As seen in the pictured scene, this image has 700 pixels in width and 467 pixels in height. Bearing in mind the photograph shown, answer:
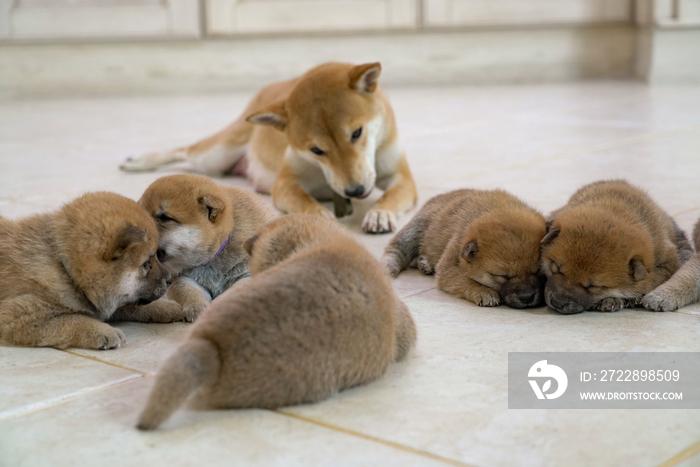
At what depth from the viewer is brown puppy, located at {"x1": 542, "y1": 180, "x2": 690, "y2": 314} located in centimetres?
242

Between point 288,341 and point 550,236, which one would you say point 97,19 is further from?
point 288,341

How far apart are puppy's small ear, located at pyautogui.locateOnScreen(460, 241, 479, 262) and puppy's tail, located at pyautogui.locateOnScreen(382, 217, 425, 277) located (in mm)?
453

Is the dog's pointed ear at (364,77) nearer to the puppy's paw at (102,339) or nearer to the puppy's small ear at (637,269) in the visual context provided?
the puppy's small ear at (637,269)

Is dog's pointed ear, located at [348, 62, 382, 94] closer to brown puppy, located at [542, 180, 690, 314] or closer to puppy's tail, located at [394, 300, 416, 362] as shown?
brown puppy, located at [542, 180, 690, 314]

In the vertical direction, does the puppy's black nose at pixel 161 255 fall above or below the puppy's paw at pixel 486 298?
above

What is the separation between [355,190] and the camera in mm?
3805

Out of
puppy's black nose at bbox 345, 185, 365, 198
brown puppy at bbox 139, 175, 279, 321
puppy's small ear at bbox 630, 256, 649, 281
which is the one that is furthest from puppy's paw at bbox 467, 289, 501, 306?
puppy's black nose at bbox 345, 185, 365, 198

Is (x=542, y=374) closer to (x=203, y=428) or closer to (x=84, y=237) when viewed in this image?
(x=203, y=428)

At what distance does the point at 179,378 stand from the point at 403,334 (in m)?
0.66

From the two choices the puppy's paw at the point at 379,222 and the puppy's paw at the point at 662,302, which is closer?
the puppy's paw at the point at 662,302

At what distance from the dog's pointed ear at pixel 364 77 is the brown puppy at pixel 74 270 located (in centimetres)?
185

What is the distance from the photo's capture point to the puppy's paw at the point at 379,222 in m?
3.73

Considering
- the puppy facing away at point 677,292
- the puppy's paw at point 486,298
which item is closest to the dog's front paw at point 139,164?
the puppy's paw at point 486,298

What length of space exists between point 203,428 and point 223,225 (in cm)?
111
